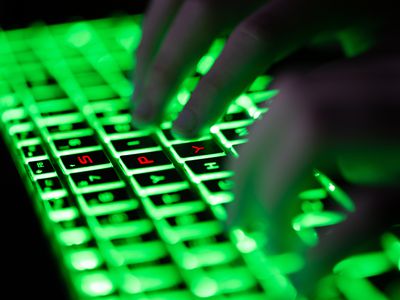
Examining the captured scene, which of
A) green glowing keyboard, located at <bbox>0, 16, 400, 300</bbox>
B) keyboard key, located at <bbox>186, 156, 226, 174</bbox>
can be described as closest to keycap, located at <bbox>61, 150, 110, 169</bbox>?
green glowing keyboard, located at <bbox>0, 16, 400, 300</bbox>

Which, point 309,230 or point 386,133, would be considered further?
point 309,230

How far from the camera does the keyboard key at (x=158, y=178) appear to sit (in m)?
0.74

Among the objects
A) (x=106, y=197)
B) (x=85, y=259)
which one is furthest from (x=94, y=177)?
(x=85, y=259)

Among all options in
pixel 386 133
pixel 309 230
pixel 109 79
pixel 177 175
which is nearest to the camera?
pixel 386 133

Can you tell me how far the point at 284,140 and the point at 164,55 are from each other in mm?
→ 328

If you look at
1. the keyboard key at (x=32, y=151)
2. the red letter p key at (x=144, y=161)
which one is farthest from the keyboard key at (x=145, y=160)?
the keyboard key at (x=32, y=151)

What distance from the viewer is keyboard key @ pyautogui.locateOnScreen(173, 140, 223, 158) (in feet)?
2.61

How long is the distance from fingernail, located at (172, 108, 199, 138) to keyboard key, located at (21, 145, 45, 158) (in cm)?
17

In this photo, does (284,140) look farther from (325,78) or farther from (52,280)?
(52,280)

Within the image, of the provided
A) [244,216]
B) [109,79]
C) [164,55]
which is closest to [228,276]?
[244,216]

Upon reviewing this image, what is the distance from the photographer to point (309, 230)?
0.66 metres

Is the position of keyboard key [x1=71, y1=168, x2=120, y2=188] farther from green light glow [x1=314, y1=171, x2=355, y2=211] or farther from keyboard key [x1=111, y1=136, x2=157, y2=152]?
green light glow [x1=314, y1=171, x2=355, y2=211]

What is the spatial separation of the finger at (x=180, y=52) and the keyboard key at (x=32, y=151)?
13 centimetres

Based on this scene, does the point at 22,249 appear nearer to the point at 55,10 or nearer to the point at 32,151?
the point at 32,151
